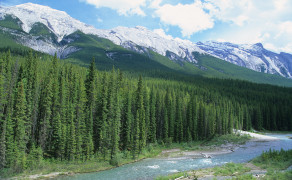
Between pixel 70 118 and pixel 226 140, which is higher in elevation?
pixel 70 118

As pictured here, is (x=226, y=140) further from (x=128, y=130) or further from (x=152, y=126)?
(x=128, y=130)

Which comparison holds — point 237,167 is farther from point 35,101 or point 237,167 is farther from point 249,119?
point 249,119

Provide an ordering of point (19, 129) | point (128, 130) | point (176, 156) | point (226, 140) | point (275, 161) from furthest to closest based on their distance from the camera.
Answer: point (226, 140), point (128, 130), point (176, 156), point (19, 129), point (275, 161)

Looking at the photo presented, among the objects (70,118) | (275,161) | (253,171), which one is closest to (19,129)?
(70,118)

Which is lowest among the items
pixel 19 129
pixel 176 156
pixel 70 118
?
pixel 176 156

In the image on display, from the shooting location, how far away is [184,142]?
7706 cm

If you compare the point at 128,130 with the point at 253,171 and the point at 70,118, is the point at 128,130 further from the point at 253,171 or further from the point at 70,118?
the point at 253,171

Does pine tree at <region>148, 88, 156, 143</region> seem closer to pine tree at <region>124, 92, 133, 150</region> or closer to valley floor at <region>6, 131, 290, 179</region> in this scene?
valley floor at <region>6, 131, 290, 179</region>

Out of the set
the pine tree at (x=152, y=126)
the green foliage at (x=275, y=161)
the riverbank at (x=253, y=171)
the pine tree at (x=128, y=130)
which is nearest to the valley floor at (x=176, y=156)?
the riverbank at (x=253, y=171)

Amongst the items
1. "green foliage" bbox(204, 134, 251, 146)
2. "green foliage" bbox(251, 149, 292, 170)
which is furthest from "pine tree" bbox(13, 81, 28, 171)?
"green foliage" bbox(204, 134, 251, 146)

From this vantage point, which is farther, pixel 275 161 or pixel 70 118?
pixel 70 118

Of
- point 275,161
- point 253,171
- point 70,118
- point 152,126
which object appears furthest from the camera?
point 152,126

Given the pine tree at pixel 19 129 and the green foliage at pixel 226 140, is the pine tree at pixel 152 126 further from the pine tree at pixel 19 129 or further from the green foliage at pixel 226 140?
the pine tree at pixel 19 129

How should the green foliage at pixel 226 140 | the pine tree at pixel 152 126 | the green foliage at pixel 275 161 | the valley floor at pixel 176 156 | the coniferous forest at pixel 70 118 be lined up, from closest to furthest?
the green foliage at pixel 275 161, the valley floor at pixel 176 156, the coniferous forest at pixel 70 118, the pine tree at pixel 152 126, the green foliage at pixel 226 140
